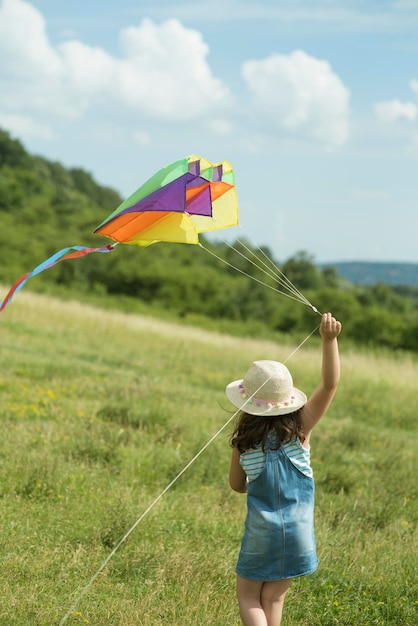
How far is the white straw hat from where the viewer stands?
3.63m

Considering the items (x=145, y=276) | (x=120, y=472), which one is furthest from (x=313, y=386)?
(x=145, y=276)

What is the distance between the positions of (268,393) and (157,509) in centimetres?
254

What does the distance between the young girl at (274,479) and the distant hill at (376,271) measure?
9864 centimetres

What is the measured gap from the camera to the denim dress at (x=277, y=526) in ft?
12.0

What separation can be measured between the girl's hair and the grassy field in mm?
143

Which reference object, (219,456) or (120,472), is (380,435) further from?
(120,472)

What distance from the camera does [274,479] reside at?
3674mm

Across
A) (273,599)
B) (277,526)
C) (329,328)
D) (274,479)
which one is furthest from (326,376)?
(273,599)

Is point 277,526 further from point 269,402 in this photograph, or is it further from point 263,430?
point 269,402

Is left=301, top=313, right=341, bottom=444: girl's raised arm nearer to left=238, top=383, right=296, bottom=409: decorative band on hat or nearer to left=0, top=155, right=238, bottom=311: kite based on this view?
left=238, top=383, right=296, bottom=409: decorative band on hat

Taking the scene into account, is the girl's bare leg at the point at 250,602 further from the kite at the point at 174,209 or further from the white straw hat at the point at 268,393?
the kite at the point at 174,209

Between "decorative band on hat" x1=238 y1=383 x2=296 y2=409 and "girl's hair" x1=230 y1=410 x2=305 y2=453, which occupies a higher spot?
"decorative band on hat" x1=238 y1=383 x2=296 y2=409

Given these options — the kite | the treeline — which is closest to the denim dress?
the kite

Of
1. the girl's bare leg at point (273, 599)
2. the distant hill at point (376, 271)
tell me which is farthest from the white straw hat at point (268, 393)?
the distant hill at point (376, 271)
